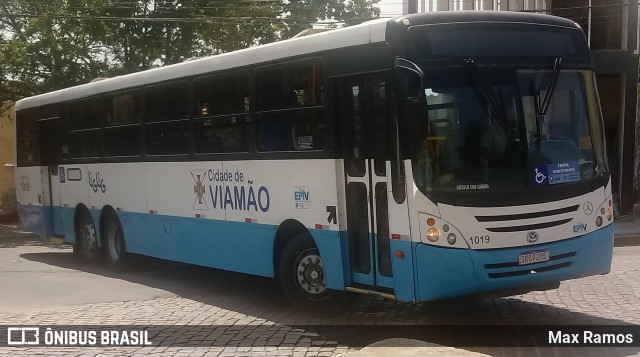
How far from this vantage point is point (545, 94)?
8.88m

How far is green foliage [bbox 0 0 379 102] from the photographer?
24.4 meters

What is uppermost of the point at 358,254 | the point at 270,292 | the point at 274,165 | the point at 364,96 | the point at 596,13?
the point at 596,13

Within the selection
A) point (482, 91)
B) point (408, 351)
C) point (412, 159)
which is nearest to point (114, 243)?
point (412, 159)

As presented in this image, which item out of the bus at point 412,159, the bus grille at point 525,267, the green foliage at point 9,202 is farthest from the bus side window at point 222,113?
the green foliage at point 9,202

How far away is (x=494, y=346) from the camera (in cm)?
834

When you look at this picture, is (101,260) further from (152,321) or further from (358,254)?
(358,254)

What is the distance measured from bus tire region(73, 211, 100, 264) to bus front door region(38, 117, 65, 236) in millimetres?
741

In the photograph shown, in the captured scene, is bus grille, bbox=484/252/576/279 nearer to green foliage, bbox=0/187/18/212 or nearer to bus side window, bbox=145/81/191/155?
bus side window, bbox=145/81/191/155

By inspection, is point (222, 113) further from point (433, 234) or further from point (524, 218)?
point (524, 218)

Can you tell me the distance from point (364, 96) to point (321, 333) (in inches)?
96.7

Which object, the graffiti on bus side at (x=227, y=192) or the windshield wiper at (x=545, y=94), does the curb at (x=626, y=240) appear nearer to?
the graffiti on bus side at (x=227, y=192)

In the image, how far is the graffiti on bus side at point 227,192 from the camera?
11.0 m

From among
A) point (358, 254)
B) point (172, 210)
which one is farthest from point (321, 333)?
point (172, 210)

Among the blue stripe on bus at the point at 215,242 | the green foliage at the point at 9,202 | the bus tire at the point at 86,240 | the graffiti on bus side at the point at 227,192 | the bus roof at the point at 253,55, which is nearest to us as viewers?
the bus roof at the point at 253,55
